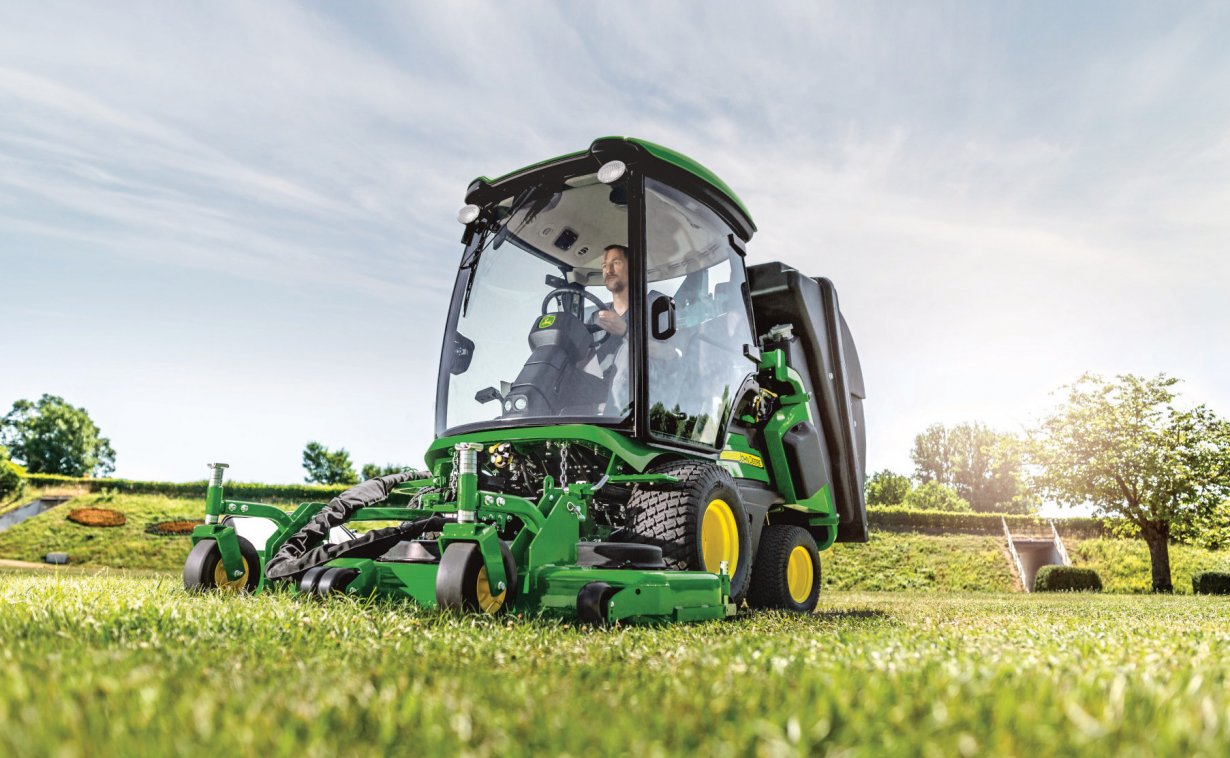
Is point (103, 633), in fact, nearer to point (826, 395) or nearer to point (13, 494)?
point (826, 395)

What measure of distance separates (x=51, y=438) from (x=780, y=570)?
7242 cm

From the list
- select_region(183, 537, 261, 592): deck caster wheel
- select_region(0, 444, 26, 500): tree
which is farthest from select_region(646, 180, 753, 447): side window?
select_region(0, 444, 26, 500): tree

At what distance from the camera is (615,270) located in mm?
6512

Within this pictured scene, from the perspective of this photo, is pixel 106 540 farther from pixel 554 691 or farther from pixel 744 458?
pixel 554 691

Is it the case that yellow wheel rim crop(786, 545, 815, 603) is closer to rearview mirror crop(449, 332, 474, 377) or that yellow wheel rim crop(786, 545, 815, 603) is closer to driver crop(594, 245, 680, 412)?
driver crop(594, 245, 680, 412)

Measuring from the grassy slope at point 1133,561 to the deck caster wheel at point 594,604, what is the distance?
3027cm

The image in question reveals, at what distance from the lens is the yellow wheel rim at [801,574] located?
762cm

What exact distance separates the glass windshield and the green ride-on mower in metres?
0.02

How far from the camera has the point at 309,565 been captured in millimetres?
5043

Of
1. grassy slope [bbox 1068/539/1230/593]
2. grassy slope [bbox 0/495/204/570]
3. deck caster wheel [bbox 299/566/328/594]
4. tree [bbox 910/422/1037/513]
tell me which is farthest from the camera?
tree [bbox 910/422/1037/513]

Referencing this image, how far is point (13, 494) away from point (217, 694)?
35.2m

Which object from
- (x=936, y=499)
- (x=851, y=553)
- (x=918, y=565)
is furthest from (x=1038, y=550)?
(x=936, y=499)

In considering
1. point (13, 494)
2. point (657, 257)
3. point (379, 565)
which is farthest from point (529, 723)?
point (13, 494)

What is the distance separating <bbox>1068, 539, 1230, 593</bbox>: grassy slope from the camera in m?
29.7
